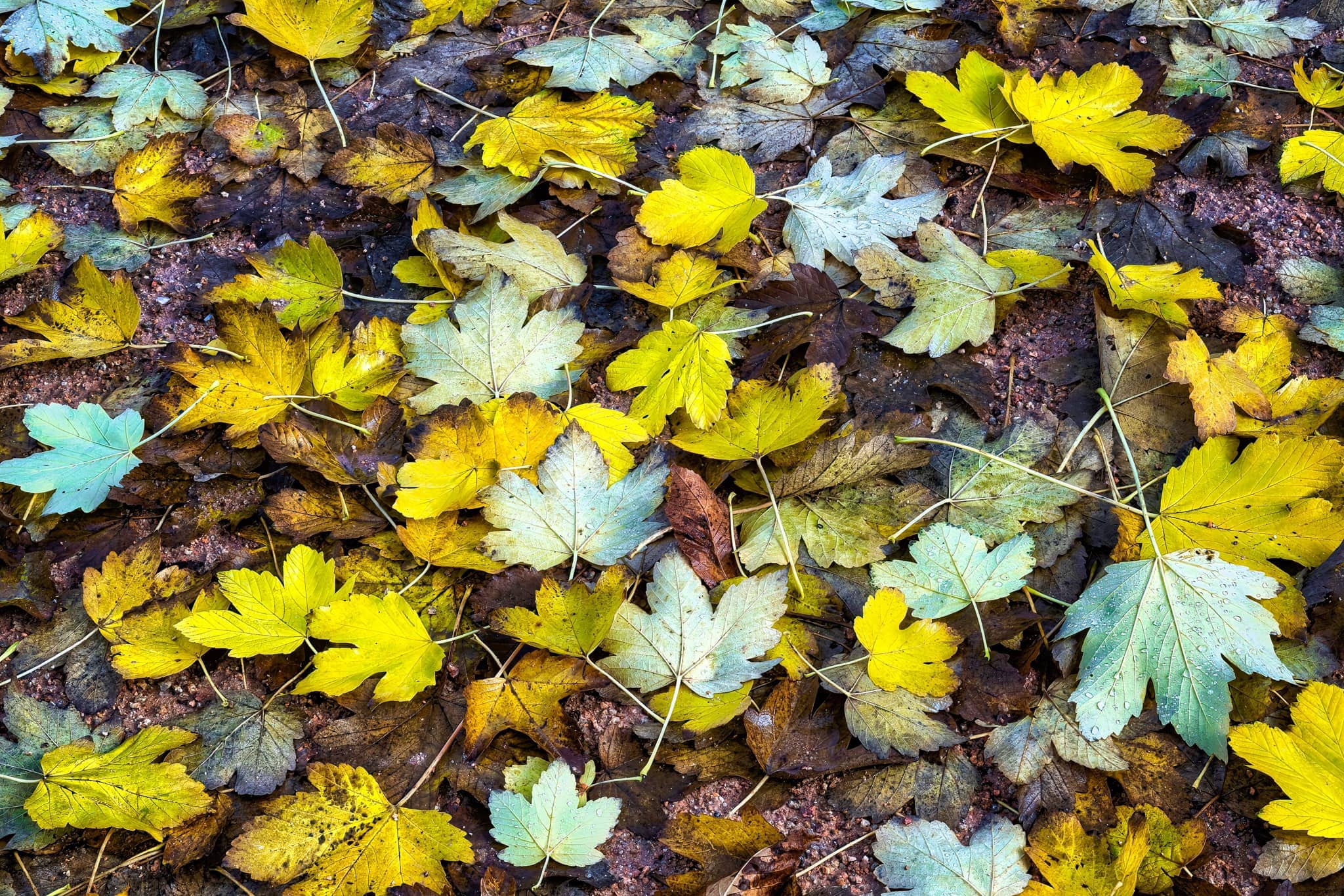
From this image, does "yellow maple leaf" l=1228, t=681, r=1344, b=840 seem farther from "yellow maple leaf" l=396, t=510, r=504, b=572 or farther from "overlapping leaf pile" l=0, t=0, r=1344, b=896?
"yellow maple leaf" l=396, t=510, r=504, b=572

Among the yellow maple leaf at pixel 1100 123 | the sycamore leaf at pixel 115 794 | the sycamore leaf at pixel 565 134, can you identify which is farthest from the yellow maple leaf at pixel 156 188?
the yellow maple leaf at pixel 1100 123

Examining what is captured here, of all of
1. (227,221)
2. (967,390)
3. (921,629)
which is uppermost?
(227,221)

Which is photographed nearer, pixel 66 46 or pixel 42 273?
pixel 42 273

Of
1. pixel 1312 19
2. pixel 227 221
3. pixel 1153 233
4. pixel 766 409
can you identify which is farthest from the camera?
pixel 1312 19

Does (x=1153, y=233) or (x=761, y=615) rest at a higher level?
(x=1153, y=233)

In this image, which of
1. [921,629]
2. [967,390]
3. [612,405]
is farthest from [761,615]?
[967,390]

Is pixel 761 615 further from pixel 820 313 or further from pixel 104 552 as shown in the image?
pixel 104 552
